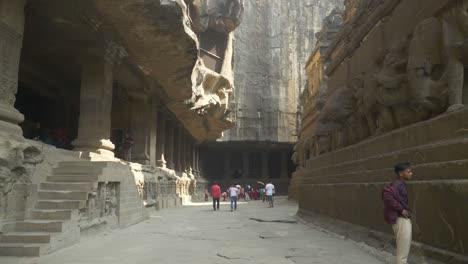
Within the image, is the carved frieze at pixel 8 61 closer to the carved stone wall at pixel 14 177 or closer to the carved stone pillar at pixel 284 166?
the carved stone wall at pixel 14 177

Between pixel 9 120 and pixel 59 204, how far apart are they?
65.6 inches

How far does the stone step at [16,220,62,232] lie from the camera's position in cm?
639

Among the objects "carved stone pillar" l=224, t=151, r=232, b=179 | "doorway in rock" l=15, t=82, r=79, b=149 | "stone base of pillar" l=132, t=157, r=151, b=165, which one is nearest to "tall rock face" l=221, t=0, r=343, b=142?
"carved stone pillar" l=224, t=151, r=232, b=179

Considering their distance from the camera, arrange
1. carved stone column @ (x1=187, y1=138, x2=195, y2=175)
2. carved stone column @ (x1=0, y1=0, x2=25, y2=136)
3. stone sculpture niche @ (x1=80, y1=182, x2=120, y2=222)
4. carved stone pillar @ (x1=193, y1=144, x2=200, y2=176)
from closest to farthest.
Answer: carved stone column @ (x1=0, y1=0, x2=25, y2=136)
stone sculpture niche @ (x1=80, y1=182, x2=120, y2=222)
carved stone column @ (x1=187, y1=138, x2=195, y2=175)
carved stone pillar @ (x1=193, y1=144, x2=200, y2=176)

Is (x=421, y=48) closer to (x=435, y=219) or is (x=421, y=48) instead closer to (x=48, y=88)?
(x=435, y=219)

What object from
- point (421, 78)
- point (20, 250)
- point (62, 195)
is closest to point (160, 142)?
point (62, 195)

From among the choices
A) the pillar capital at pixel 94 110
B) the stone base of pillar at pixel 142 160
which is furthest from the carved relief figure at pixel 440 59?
the stone base of pillar at pixel 142 160

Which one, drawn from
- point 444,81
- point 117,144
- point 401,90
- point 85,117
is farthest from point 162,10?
point 117,144

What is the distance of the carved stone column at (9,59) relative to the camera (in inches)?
268

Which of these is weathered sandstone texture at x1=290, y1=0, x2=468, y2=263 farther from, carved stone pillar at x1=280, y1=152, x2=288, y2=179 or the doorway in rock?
carved stone pillar at x1=280, y1=152, x2=288, y2=179

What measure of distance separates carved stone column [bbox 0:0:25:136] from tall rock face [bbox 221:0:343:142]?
28.2 m

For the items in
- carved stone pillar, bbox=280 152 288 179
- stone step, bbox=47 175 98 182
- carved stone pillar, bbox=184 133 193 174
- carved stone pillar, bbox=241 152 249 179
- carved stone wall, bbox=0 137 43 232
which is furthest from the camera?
carved stone pillar, bbox=280 152 288 179

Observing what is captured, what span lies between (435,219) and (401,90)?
2.65 m

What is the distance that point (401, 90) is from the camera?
6.61m
